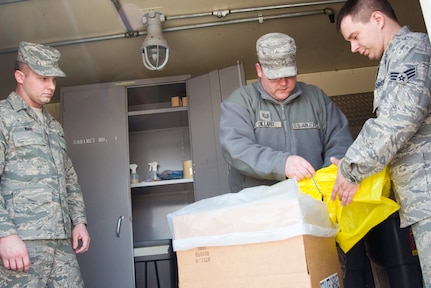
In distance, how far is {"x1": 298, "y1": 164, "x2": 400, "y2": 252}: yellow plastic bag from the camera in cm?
165

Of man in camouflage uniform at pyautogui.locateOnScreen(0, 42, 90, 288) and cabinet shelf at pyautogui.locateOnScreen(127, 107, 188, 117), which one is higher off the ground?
cabinet shelf at pyautogui.locateOnScreen(127, 107, 188, 117)

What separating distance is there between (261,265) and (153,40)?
1971mm

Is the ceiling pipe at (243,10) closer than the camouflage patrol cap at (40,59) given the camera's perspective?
No

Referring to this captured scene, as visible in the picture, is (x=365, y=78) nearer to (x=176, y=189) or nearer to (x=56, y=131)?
(x=176, y=189)

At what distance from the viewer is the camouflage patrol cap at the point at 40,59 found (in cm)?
243

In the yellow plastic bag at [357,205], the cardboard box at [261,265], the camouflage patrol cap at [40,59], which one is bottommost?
the cardboard box at [261,265]

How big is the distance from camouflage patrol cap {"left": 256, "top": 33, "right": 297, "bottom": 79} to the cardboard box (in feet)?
3.32

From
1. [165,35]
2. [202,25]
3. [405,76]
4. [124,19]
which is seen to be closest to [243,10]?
[202,25]

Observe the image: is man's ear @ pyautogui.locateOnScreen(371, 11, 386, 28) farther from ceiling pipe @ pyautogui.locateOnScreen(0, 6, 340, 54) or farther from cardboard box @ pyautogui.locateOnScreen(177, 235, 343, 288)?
ceiling pipe @ pyautogui.locateOnScreen(0, 6, 340, 54)

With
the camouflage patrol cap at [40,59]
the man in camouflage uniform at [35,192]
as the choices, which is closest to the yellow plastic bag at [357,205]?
the man in camouflage uniform at [35,192]

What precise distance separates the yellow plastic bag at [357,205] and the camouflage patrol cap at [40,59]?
1.45 meters

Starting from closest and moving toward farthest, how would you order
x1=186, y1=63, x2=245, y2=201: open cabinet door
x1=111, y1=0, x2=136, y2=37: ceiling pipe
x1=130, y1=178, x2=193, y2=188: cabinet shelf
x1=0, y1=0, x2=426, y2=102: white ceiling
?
x1=111, y1=0, x2=136, y2=37: ceiling pipe, x1=0, y1=0, x2=426, y2=102: white ceiling, x1=186, y1=63, x2=245, y2=201: open cabinet door, x1=130, y1=178, x2=193, y2=188: cabinet shelf

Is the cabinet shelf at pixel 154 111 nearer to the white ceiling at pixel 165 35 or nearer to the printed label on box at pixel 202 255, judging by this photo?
the white ceiling at pixel 165 35

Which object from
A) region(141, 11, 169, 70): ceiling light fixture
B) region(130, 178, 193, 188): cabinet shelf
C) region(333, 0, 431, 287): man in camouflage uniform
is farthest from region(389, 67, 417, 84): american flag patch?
region(130, 178, 193, 188): cabinet shelf
